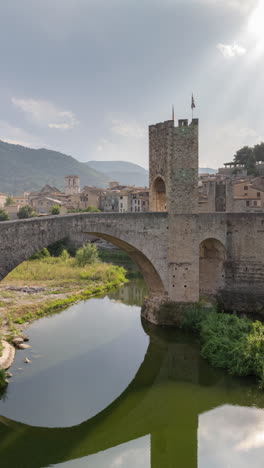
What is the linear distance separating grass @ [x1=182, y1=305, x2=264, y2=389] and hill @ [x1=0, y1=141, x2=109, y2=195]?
13505cm

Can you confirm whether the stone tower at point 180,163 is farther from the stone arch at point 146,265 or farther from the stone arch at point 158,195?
the stone arch at point 146,265

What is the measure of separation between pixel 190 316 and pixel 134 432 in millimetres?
4914

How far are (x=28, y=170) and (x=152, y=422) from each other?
561 feet

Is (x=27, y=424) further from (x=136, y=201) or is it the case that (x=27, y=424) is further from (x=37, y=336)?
(x=136, y=201)

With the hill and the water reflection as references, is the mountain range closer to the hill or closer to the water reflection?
the hill

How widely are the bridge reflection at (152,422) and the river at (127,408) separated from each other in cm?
2

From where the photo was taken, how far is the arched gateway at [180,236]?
1161 cm

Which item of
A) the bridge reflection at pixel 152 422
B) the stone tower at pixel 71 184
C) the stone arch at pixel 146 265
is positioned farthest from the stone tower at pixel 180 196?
the stone tower at pixel 71 184

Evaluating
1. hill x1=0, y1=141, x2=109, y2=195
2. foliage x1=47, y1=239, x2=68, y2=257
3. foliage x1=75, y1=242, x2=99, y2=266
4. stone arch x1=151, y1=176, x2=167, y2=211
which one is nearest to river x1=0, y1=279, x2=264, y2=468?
stone arch x1=151, y1=176, x2=167, y2=211

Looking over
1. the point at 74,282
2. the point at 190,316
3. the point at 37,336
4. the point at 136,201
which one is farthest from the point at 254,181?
the point at 37,336

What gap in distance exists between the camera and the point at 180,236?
1220 cm

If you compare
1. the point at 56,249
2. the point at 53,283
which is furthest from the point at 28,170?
the point at 53,283

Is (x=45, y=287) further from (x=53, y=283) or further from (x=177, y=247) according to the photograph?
(x=177, y=247)

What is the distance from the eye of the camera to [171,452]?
7.27 metres
